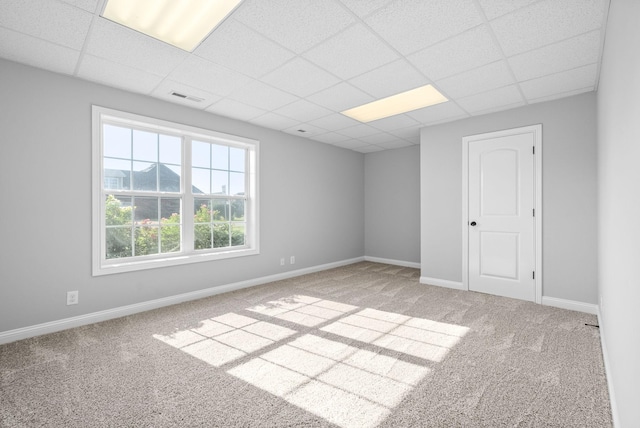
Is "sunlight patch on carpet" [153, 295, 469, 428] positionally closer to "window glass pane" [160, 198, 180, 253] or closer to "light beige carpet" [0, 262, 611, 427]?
"light beige carpet" [0, 262, 611, 427]

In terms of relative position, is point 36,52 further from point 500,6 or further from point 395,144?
point 395,144

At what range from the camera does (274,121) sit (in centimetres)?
436

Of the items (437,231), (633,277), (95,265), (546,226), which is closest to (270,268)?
(95,265)

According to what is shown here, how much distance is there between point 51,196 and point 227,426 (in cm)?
275

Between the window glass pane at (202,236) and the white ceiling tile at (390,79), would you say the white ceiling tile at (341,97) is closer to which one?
the white ceiling tile at (390,79)

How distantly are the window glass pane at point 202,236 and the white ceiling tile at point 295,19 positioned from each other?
2.71 m

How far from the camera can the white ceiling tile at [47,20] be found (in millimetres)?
1941

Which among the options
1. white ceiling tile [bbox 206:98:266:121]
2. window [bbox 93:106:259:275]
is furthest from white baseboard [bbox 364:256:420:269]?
white ceiling tile [bbox 206:98:266:121]

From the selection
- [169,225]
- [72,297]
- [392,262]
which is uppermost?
[169,225]

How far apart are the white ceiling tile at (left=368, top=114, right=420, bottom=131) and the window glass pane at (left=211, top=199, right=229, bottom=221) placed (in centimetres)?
251

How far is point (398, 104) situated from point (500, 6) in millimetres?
1997

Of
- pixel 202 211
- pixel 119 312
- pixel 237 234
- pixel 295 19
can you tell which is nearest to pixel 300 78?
pixel 295 19

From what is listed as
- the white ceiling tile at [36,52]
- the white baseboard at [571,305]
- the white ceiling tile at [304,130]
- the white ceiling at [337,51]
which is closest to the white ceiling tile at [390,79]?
the white ceiling at [337,51]

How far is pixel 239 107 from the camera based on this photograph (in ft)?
12.4
